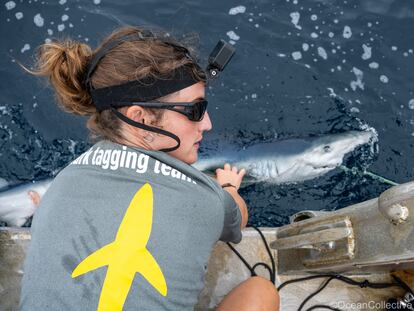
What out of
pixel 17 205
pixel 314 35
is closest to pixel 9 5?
pixel 17 205

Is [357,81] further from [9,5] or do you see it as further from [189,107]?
[9,5]

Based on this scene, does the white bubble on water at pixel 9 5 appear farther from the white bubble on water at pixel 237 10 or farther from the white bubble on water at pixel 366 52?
the white bubble on water at pixel 366 52

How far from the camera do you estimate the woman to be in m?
1.32

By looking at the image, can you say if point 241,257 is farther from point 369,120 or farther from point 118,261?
point 369,120

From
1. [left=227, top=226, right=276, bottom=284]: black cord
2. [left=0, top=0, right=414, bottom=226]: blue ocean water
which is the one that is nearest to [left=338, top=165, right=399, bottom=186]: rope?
[left=0, top=0, right=414, bottom=226]: blue ocean water

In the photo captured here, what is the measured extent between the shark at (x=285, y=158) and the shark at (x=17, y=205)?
3.07 feet

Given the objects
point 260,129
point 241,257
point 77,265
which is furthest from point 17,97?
point 77,265

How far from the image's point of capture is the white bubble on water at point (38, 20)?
340 centimetres

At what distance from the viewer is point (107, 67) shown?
60.3 inches

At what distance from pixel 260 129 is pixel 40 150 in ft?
4.56

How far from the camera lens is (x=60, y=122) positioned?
125 inches

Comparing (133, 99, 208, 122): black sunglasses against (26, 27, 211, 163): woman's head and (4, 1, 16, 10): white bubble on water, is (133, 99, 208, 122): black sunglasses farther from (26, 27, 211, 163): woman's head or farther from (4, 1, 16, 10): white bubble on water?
(4, 1, 16, 10): white bubble on water

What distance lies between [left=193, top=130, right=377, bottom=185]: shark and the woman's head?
3.91 ft

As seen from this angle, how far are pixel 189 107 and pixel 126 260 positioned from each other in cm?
53
